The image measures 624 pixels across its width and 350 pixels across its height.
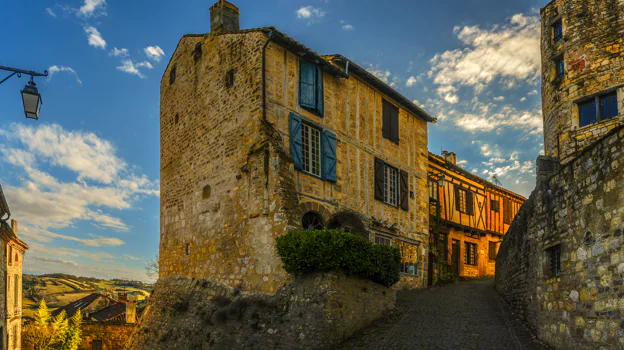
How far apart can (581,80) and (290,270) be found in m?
11.5

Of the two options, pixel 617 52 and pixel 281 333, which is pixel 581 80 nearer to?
pixel 617 52

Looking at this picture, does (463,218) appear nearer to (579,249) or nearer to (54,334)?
(579,249)

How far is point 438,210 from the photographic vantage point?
74.8 ft

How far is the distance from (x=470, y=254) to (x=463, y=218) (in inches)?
73.3

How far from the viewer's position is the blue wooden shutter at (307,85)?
606 inches

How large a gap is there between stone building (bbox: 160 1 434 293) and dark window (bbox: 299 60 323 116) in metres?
0.04

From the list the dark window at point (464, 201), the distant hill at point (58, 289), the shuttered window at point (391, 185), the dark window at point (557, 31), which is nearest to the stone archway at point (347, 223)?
the shuttered window at point (391, 185)

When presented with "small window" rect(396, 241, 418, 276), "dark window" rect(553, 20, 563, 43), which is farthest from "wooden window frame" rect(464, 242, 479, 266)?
"dark window" rect(553, 20, 563, 43)

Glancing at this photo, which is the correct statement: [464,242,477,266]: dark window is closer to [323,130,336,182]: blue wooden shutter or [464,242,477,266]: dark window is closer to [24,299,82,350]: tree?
[323,130,336,182]: blue wooden shutter

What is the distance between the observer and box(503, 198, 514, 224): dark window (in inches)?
1111

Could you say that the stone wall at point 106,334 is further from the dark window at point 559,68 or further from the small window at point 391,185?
the dark window at point 559,68

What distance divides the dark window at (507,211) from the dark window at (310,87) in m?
16.5

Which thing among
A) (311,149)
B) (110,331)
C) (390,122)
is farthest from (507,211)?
(110,331)

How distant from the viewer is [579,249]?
8852mm
